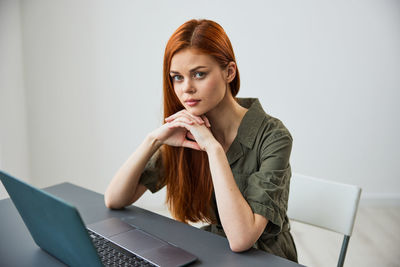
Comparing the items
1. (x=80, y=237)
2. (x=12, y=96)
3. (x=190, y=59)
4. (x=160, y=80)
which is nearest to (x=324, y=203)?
(x=190, y=59)

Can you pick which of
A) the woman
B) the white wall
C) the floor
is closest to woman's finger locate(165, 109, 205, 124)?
the woman

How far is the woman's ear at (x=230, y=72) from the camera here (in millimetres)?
1216

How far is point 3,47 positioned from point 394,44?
290 centimetres

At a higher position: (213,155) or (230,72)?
(230,72)

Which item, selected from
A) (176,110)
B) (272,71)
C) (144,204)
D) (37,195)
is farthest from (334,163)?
(37,195)

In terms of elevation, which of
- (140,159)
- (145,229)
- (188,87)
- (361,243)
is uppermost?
(188,87)

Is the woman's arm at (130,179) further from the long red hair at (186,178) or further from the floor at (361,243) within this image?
the floor at (361,243)

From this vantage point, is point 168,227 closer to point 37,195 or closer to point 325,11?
point 37,195

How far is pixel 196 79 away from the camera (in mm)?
1151

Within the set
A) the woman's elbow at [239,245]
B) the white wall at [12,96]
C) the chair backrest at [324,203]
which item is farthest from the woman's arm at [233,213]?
the white wall at [12,96]

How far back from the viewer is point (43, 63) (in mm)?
2725

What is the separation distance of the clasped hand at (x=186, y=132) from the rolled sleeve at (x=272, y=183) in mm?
173

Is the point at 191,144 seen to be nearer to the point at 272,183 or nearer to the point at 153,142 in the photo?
the point at 153,142

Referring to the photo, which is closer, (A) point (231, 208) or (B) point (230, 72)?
(A) point (231, 208)
